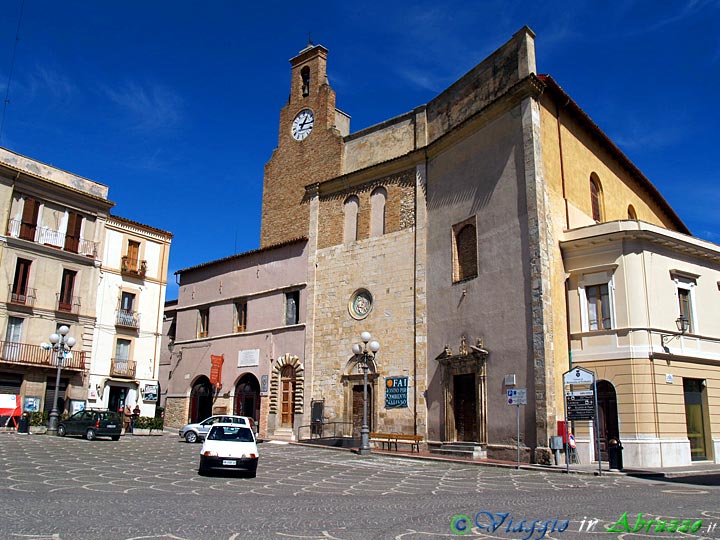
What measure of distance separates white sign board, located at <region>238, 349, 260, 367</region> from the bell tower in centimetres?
591

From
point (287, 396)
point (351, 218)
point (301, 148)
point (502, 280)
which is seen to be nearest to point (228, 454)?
point (502, 280)

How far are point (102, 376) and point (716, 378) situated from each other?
27.4 m

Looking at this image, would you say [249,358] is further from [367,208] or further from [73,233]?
[73,233]

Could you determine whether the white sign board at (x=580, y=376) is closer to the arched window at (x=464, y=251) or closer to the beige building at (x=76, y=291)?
the arched window at (x=464, y=251)

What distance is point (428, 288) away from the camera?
87.4 feet

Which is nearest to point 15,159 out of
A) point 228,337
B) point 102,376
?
point 102,376

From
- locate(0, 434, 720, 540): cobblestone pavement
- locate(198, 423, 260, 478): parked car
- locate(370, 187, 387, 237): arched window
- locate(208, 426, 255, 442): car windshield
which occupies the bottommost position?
locate(0, 434, 720, 540): cobblestone pavement

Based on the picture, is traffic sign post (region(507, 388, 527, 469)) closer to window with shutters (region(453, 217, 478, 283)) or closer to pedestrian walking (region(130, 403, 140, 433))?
window with shutters (region(453, 217, 478, 283))

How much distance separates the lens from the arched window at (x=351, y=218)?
1217 inches

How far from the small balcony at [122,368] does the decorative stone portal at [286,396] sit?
7.90 meters

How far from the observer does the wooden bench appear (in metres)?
24.5

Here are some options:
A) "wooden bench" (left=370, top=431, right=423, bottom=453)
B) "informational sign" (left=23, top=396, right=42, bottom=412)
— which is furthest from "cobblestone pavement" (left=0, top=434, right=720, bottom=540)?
"informational sign" (left=23, top=396, right=42, bottom=412)

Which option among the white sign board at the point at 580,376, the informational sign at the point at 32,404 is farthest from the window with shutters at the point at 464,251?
the informational sign at the point at 32,404

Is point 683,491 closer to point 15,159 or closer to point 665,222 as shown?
point 665,222
